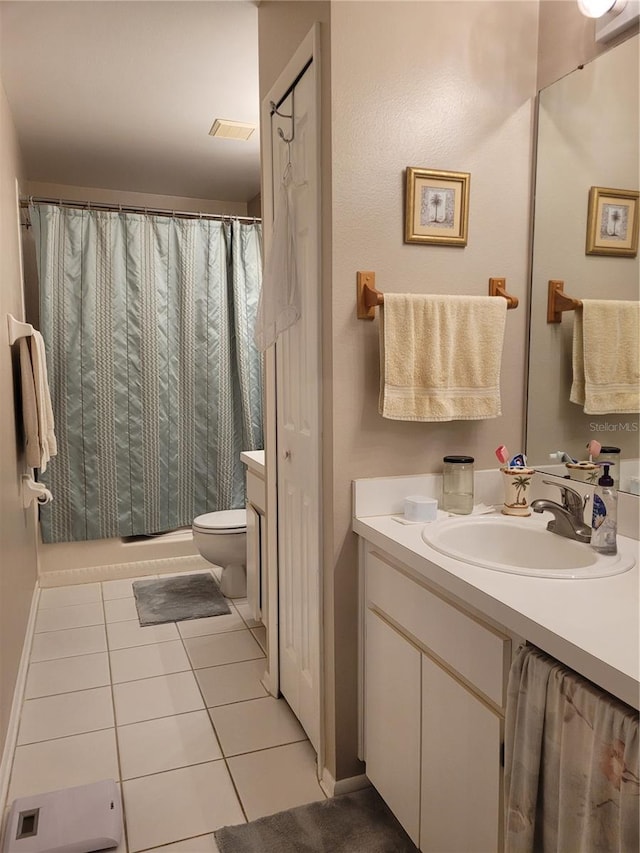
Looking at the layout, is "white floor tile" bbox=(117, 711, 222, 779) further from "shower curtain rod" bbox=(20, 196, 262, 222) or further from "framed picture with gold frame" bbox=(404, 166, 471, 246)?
"shower curtain rod" bbox=(20, 196, 262, 222)

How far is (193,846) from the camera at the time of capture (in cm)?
171

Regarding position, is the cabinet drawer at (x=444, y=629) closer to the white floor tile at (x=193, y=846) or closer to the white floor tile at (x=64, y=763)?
the white floor tile at (x=193, y=846)

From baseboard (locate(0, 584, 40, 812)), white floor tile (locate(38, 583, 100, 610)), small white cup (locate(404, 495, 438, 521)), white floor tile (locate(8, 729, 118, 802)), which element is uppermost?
small white cup (locate(404, 495, 438, 521))

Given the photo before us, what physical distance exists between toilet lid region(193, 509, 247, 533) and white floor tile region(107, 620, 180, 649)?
1.67 ft

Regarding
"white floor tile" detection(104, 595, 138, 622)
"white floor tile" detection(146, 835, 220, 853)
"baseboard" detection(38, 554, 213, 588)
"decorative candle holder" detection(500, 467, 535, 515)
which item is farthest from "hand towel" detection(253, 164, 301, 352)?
"baseboard" detection(38, 554, 213, 588)

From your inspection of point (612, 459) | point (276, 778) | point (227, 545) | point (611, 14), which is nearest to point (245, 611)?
point (227, 545)

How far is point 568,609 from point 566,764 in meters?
0.25

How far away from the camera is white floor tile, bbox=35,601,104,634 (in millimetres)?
3145

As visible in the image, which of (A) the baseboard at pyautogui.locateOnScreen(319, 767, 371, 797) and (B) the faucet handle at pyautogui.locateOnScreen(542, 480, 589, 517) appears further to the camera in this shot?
(A) the baseboard at pyautogui.locateOnScreen(319, 767, 371, 797)

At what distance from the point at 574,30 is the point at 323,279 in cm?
96

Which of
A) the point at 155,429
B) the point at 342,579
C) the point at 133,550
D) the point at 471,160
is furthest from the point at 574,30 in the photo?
the point at 133,550

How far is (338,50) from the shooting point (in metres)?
1.70

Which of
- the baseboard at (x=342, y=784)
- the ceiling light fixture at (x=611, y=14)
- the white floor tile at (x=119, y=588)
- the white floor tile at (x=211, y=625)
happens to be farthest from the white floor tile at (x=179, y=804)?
the ceiling light fixture at (x=611, y=14)

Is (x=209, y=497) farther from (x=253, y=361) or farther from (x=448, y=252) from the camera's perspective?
(x=448, y=252)
